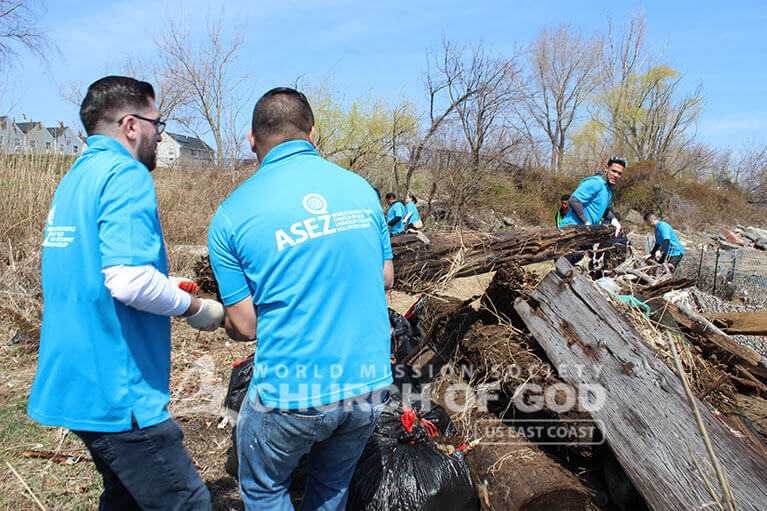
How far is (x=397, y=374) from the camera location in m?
2.81

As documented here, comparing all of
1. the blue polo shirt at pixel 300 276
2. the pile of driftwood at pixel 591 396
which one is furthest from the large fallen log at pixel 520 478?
the blue polo shirt at pixel 300 276

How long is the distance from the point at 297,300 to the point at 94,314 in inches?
24.0

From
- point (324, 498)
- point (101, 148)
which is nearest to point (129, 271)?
point (101, 148)

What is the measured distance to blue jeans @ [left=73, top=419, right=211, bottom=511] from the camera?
4.51ft

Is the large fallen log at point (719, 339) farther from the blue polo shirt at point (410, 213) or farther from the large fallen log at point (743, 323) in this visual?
the blue polo shirt at point (410, 213)

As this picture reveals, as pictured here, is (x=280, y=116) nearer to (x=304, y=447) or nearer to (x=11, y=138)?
(x=304, y=447)

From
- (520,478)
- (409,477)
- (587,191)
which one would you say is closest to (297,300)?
(409,477)

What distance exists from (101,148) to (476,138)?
44.0ft

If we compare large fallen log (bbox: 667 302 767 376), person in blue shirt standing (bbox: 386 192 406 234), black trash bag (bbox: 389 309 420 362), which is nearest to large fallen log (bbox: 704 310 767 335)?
large fallen log (bbox: 667 302 767 376)

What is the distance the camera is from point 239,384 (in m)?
2.56

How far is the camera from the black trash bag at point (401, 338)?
3197mm

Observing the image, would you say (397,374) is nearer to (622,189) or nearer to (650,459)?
(650,459)

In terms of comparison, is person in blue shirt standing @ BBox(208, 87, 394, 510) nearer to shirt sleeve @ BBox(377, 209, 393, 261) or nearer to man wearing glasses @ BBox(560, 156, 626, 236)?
shirt sleeve @ BBox(377, 209, 393, 261)

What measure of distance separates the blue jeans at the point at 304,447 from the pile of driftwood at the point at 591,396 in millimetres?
1031
